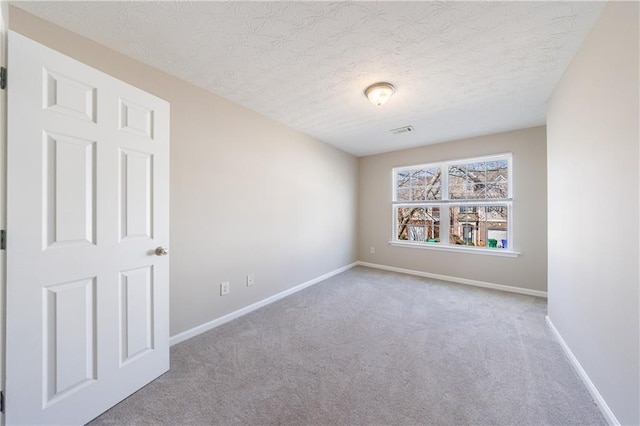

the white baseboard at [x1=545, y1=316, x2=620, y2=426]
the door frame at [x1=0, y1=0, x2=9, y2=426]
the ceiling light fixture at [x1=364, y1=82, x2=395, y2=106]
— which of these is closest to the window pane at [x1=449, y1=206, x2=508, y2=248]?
the white baseboard at [x1=545, y1=316, x2=620, y2=426]

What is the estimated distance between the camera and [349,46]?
1714mm

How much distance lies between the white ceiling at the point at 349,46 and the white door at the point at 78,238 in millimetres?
503

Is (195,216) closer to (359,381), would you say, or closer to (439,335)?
(359,381)

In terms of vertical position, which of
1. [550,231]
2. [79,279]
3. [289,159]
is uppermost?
[289,159]

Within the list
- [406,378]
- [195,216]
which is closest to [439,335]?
[406,378]

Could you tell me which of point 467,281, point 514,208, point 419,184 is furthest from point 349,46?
point 467,281

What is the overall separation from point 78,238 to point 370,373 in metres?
2.03

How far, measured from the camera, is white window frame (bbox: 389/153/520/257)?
3.54 m

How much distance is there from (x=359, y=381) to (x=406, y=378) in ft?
1.11

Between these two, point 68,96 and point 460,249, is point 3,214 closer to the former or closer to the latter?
point 68,96

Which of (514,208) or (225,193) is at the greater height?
(225,193)

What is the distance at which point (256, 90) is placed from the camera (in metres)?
2.35

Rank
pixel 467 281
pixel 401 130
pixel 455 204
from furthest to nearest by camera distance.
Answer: pixel 455 204, pixel 467 281, pixel 401 130

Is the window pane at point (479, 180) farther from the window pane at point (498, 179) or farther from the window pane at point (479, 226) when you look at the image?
the window pane at point (479, 226)
